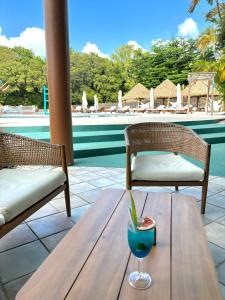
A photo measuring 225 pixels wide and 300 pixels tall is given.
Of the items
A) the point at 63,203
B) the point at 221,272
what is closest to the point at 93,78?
the point at 63,203

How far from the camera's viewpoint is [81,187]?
2.87 m

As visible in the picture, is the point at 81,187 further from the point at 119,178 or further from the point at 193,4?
the point at 193,4

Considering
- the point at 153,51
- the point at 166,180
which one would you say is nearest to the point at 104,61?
the point at 153,51

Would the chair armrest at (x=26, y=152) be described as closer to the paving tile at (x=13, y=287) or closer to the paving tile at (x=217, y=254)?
the paving tile at (x=13, y=287)

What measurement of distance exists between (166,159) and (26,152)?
1.38m

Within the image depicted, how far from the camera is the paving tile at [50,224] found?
191 centimetres

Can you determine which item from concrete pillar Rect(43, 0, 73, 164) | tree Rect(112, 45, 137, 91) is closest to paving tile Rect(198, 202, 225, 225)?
concrete pillar Rect(43, 0, 73, 164)

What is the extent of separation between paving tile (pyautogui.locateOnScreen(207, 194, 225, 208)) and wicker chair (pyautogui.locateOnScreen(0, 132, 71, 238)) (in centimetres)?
142

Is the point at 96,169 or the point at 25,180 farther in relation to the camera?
the point at 96,169

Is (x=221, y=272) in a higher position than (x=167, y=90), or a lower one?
lower

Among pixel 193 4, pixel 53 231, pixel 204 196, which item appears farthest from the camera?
pixel 193 4

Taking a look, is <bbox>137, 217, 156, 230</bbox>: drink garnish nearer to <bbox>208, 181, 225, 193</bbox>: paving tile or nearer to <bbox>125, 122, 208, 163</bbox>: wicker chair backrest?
<bbox>125, 122, 208, 163</bbox>: wicker chair backrest

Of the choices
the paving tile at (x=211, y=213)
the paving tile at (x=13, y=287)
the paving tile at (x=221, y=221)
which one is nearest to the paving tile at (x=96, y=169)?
the paving tile at (x=211, y=213)

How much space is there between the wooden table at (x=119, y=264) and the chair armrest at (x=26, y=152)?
2.81 ft
